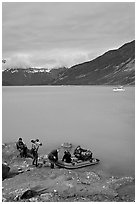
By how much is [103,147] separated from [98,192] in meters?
10.9

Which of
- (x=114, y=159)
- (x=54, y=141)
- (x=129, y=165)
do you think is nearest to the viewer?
(x=129, y=165)

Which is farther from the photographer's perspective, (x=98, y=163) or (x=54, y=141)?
(x=54, y=141)

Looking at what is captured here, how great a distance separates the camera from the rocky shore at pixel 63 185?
11.0 meters

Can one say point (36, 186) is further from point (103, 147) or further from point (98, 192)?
point (103, 147)

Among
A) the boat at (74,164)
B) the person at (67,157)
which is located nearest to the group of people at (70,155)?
the person at (67,157)

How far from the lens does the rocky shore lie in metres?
11.0

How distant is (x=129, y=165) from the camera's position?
55.1ft

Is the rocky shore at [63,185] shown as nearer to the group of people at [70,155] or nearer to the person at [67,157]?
the group of people at [70,155]

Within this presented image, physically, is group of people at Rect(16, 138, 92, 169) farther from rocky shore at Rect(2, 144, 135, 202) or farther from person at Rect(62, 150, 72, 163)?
rocky shore at Rect(2, 144, 135, 202)

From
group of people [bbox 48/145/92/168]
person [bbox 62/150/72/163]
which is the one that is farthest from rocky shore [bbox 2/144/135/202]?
person [bbox 62/150/72/163]

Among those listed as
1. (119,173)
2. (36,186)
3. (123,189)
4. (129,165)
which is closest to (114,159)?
(129,165)

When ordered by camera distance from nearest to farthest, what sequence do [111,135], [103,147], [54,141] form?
1. [103,147]
2. [54,141]
3. [111,135]

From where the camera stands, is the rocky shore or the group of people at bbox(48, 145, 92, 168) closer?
the rocky shore

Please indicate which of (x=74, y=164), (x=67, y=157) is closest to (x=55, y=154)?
(x=67, y=157)
